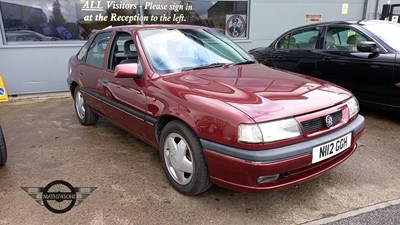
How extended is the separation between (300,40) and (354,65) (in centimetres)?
124

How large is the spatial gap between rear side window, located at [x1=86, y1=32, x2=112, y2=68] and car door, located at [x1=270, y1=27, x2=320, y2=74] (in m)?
3.16

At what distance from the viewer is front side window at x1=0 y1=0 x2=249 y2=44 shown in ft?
21.3

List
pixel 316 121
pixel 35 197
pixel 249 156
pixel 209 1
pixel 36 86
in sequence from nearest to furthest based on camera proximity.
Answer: pixel 249 156 → pixel 316 121 → pixel 35 197 → pixel 36 86 → pixel 209 1

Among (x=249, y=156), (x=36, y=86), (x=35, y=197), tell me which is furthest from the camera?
(x=36, y=86)

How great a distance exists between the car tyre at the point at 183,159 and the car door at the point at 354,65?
317cm

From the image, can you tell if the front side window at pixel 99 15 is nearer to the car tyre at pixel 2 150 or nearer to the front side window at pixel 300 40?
the front side window at pixel 300 40

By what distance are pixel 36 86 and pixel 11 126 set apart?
217 centimetres

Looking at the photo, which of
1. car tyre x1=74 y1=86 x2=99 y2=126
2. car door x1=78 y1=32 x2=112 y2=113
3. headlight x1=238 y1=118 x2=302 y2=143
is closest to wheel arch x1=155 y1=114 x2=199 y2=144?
headlight x1=238 y1=118 x2=302 y2=143

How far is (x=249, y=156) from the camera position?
7.10 feet

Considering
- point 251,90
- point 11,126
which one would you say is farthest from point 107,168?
→ point 11,126

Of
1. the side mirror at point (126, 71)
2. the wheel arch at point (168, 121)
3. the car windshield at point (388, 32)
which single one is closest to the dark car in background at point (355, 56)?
the car windshield at point (388, 32)

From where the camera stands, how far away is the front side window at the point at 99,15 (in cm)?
649

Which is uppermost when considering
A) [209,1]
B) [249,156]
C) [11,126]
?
[209,1]

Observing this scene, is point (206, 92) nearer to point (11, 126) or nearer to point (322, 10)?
point (11, 126)
